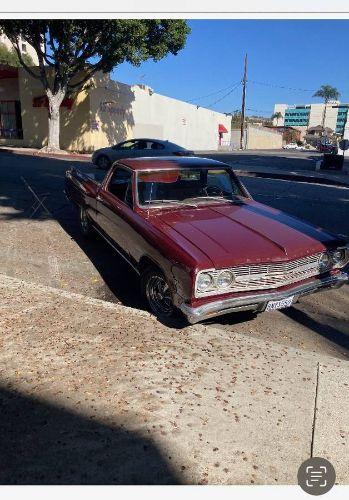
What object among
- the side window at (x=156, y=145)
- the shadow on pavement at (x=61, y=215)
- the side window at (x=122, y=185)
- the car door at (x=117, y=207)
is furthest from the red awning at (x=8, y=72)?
Answer: the side window at (x=122, y=185)

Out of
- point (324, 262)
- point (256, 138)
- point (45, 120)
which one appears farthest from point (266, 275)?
point (256, 138)

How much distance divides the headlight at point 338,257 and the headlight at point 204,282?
1.51m

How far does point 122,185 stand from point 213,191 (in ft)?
3.98

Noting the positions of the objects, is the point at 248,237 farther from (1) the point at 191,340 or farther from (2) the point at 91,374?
(2) the point at 91,374

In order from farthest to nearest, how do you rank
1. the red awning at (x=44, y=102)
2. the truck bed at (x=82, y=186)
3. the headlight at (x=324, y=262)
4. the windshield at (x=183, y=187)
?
the red awning at (x=44, y=102) → the truck bed at (x=82, y=186) → the windshield at (x=183, y=187) → the headlight at (x=324, y=262)

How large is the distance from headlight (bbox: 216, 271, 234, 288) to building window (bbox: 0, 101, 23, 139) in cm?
2679

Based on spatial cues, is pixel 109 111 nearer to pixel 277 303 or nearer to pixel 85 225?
pixel 85 225

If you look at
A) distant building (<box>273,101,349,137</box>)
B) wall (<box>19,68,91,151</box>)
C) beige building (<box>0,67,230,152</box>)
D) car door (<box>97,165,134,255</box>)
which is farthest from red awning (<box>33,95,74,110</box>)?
distant building (<box>273,101,349,137</box>)

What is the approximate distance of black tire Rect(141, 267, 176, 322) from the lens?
12.5 feet

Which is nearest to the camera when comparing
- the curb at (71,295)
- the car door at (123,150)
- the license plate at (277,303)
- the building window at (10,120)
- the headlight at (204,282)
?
the headlight at (204,282)

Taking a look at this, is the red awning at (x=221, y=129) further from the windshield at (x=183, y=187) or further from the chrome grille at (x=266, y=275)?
the chrome grille at (x=266, y=275)

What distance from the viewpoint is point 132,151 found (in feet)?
→ 52.0

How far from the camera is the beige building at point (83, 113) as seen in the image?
78.3 feet
